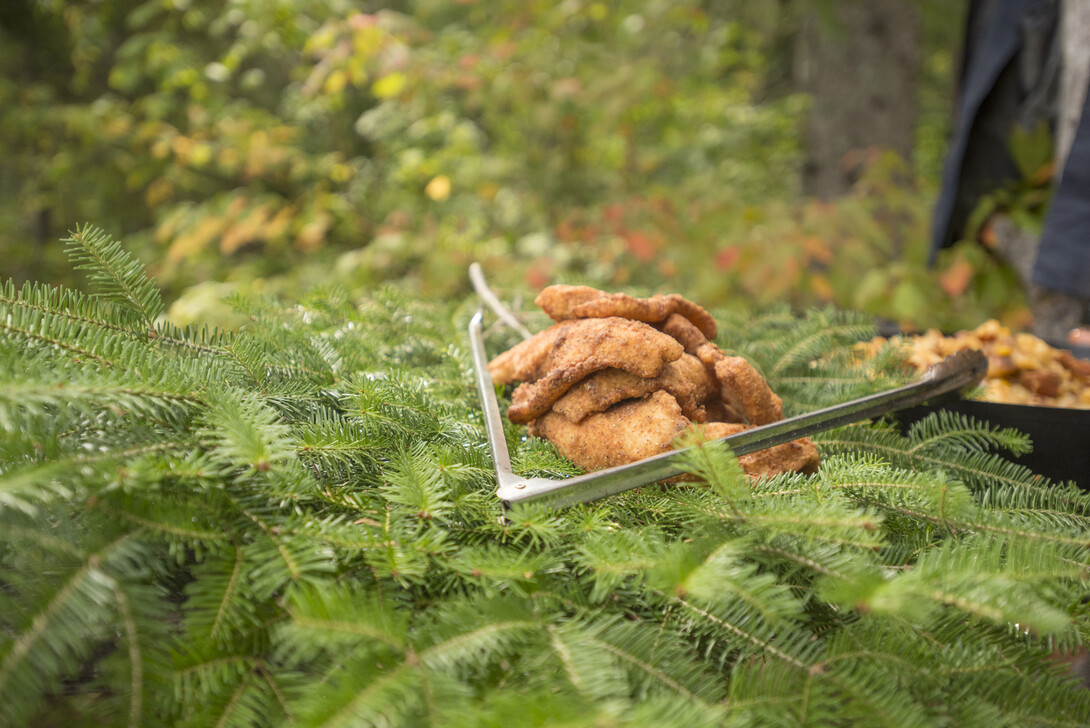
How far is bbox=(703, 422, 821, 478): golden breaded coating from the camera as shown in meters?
0.73

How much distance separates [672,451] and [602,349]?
0.65 feet

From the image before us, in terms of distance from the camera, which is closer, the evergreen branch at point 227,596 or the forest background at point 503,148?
the evergreen branch at point 227,596

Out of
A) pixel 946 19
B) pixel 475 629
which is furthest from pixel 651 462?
pixel 946 19

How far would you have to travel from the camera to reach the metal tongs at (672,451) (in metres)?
0.57

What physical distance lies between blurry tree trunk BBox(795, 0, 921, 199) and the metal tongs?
9.23 feet

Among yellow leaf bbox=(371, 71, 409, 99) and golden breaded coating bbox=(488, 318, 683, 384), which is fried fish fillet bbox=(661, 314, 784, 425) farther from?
yellow leaf bbox=(371, 71, 409, 99)

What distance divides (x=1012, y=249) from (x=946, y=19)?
1.17 m

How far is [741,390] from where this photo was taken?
782mm

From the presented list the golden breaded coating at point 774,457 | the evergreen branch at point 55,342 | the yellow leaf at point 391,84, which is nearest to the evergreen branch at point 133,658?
the evergreen branch at point 55,342

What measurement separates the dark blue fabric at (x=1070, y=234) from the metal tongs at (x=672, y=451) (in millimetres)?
1081

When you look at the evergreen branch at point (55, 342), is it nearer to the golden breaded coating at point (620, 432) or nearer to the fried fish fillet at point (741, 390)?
the golden breaded coating at point (620, 432)

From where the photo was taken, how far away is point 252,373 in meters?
0.73

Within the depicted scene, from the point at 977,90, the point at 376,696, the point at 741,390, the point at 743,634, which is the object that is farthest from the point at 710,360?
the point at 977,90

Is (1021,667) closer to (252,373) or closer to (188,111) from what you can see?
(252,373)
